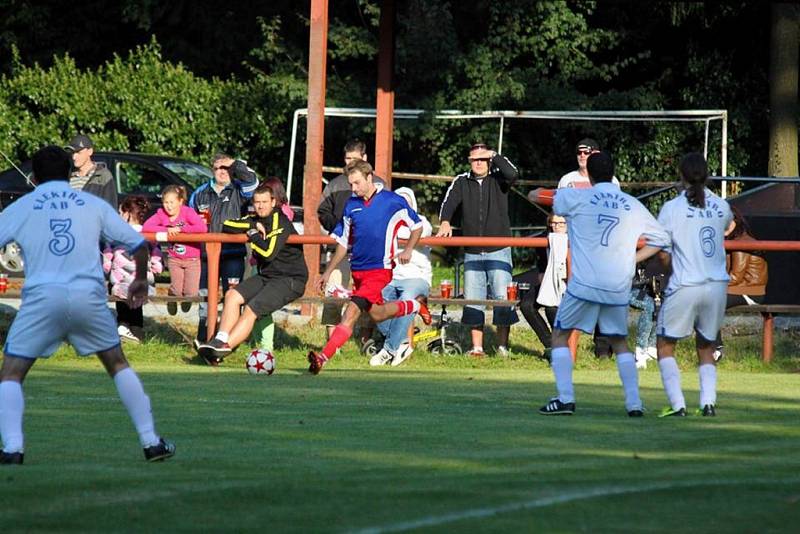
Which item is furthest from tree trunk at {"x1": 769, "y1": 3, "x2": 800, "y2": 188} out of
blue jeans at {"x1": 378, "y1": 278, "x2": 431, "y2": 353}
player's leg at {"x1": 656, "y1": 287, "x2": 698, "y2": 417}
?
player's leg at {"x1": 656, "y1": 287, "x2": 698, "y2": 417}

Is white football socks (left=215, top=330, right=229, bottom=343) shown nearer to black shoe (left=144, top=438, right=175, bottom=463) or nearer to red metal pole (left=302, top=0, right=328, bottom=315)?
red metal pole (left=302, top=0, right=328, bottom=315)

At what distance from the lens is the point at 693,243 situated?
10.9m

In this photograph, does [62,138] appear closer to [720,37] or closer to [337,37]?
[337,37]

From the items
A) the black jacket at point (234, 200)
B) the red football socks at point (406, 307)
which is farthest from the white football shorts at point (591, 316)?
the black jacket at point (234, 200)

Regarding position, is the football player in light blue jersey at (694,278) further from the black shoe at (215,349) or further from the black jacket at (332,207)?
the black jacket at (332,207)

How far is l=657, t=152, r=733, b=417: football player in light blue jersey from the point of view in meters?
10.9

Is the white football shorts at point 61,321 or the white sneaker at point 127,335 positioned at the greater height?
the white football shorts at point 61,321

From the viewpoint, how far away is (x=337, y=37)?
3052cm

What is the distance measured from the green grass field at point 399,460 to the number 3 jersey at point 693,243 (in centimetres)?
96

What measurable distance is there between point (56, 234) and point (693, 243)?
448 centimetres

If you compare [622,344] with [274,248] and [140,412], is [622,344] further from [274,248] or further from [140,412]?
[274,248]

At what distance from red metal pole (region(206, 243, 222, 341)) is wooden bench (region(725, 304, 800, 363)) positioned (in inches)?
202

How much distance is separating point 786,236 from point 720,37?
13.1m

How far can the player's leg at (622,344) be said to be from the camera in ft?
35.9
